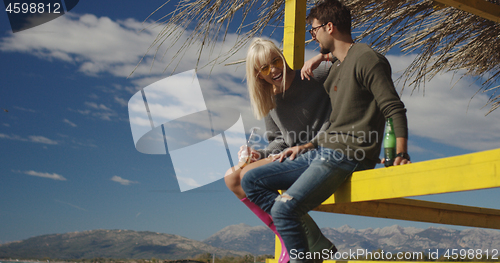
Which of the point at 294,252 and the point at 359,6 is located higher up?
the point at 359,6

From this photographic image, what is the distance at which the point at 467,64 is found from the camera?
196 inches

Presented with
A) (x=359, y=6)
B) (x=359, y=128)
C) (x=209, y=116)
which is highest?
(x=359, y=6)

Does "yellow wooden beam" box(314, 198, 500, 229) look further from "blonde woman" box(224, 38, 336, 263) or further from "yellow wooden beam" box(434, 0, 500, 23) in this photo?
"yellow wooden beam" box(434, 0, 500, 23)

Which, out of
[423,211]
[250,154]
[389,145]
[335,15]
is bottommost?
[423,211]

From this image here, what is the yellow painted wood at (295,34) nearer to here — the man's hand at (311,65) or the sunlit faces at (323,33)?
the man's hand at (311,65)

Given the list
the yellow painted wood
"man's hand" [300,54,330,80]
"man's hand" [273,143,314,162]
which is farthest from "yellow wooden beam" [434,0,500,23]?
"man's hand" [273,143,314,162]

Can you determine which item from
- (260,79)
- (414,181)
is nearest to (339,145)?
(414,181)

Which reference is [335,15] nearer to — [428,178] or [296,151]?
[296,151]

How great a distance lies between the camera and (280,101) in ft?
6.77

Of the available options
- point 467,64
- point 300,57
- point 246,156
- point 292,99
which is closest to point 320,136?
point 292,99

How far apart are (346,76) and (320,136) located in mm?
299

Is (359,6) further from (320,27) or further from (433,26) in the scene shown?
(320,27)

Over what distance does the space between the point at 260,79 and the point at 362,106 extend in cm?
64

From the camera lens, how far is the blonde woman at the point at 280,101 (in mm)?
1980
